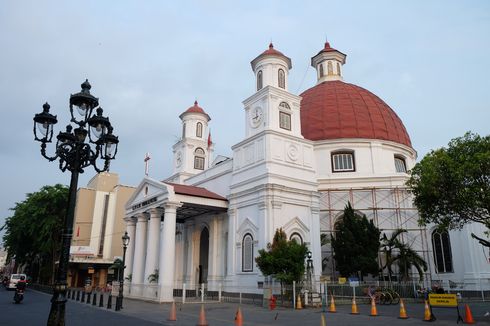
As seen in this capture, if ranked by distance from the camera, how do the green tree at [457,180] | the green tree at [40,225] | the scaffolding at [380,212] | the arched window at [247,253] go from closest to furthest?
the green tree at [457,180], the arched window at [247,253], the scaffolding at [380,212], the green tree at [40,225]

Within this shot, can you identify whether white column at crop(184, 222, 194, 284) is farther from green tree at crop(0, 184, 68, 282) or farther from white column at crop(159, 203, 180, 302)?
green tree at crop(0, 184, 68, 282)

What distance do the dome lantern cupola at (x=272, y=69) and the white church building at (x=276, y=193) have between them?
0.08m

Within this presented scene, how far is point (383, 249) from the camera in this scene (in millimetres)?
30609

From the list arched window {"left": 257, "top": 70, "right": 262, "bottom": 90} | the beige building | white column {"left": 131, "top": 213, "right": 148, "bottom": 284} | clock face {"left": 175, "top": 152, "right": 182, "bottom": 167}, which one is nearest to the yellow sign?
arched window {"left": 257, "top": 70, "right": 262, "bottom": 90}

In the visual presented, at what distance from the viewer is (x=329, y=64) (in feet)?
157

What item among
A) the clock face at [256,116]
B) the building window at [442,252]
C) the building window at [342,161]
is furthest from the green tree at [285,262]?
the building window at [442,252]

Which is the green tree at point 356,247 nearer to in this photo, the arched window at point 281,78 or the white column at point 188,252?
the arched window at point 281,78

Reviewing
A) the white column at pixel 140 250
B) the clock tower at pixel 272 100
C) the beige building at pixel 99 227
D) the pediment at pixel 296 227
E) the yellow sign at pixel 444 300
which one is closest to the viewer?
the yellow sign at pixel 444 300

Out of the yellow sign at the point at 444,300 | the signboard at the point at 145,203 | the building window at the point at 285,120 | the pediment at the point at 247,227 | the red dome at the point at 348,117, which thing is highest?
the red dome at the point at 348,117

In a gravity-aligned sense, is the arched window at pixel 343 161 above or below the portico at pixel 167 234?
above

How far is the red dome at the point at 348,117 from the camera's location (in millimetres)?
36312

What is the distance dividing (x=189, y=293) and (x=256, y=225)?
7.52 metres

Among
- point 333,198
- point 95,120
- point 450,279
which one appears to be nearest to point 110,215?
point 333,198

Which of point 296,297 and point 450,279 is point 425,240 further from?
point 296,297
